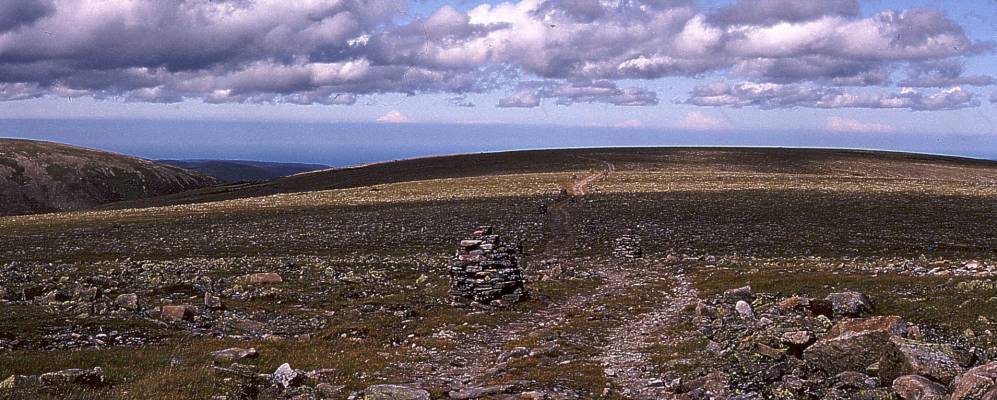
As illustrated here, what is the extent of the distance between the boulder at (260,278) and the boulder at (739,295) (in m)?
19.7

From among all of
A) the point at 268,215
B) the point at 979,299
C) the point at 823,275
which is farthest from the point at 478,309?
the point at 268,215

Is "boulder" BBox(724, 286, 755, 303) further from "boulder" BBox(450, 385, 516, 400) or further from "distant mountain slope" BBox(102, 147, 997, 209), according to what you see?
"distant mountain slope" BBox(102, 147, 997, 209)

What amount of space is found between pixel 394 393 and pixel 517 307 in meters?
13.3

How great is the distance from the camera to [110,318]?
22328mm

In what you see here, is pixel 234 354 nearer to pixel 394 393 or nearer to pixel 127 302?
pixel 394 393

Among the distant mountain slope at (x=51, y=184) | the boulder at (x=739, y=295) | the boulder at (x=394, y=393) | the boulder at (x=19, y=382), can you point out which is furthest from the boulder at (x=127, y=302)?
the distant mountain slope at (x=51, y=184)

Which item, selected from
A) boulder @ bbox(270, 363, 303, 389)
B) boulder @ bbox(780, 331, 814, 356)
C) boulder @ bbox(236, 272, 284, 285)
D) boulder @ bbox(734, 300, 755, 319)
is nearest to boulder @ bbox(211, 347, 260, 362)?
boulder @ bbox(270, 363, 303, 389)

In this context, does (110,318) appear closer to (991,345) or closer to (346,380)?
(346,380)

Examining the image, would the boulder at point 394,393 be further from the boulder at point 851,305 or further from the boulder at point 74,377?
the boulder at point 851,305

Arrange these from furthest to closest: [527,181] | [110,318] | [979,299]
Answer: [527,181], [110,318], [979,299]

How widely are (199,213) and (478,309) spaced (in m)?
57.0

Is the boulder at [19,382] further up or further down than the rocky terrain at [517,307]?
further up

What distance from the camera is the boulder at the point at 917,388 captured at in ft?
40.7

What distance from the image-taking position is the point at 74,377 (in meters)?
14.5
